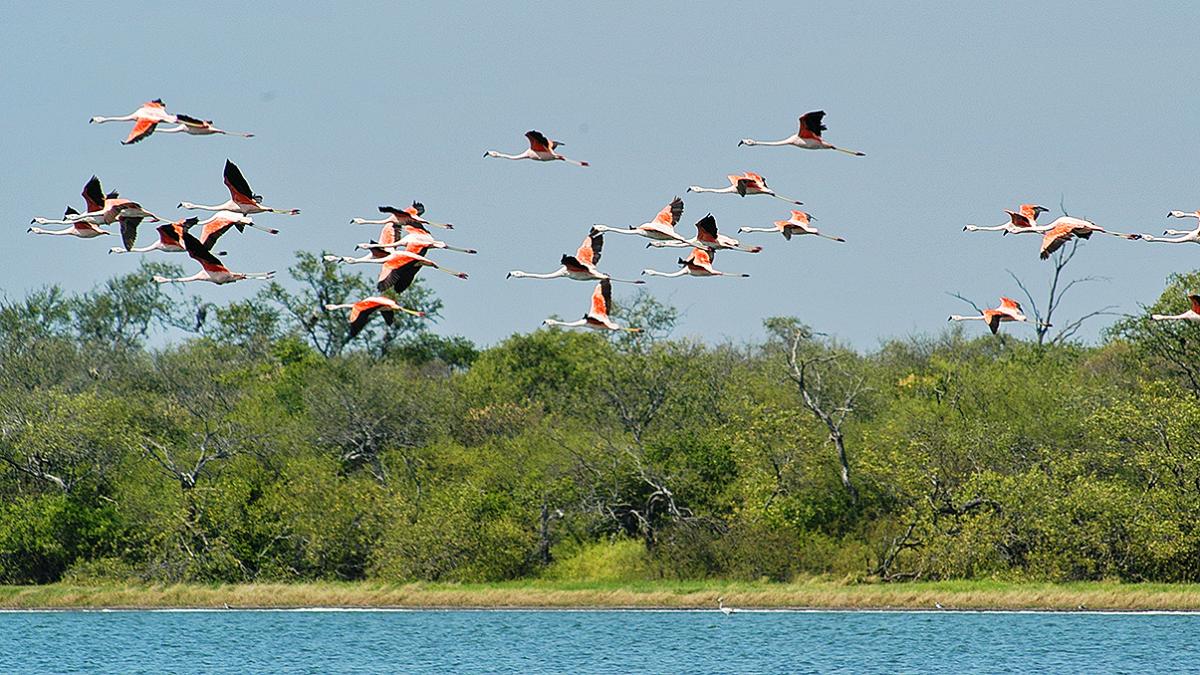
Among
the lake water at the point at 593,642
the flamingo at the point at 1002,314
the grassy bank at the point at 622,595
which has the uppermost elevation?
the flamingo at the point at 1002,314

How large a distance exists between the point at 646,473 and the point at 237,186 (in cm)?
2661

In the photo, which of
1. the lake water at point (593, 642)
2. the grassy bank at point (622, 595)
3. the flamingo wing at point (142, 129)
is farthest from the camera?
the grassy bank at point (622, 595)

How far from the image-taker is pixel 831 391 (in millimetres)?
53688

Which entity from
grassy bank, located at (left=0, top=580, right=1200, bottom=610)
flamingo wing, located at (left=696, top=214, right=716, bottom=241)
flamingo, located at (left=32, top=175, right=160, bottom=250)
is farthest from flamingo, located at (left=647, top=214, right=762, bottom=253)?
grassy bank, located at (left=0, top=580, right=1200, bottom=610)

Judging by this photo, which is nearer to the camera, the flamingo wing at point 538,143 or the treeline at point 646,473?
the flamingo wing at point 538,143

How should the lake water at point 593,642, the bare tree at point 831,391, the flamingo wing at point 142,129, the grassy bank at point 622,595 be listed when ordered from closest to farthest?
1. the flamingo wing at point 142,129
2. the lake water at point 593,642
3. the grassy bank at point 622,595
4. the bare tree at point 831,391

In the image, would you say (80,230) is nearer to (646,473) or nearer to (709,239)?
(709,239)

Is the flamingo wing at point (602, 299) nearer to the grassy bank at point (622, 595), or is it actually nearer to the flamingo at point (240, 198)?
the flamingo at point (240, 198)

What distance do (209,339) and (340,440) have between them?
80.5 feet

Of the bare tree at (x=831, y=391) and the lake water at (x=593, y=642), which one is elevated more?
the bare tree at (x=831, y=391)

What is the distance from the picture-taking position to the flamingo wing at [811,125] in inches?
1138

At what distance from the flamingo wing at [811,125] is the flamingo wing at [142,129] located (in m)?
9.54

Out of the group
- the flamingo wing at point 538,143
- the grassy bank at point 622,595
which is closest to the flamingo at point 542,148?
the flamingo wing at point 538,143

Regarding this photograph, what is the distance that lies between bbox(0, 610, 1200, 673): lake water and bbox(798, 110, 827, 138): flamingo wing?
40.7 feet
